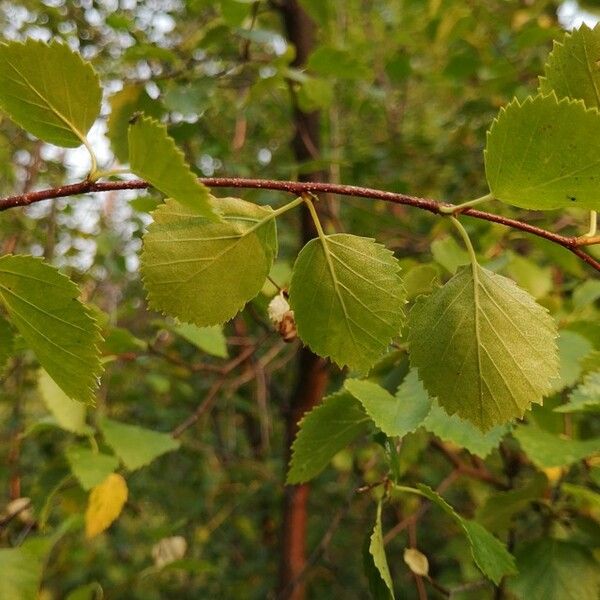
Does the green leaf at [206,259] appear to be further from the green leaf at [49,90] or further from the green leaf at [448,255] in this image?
the green leaf at [448,255]

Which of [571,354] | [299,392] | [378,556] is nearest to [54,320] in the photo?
[378,556]

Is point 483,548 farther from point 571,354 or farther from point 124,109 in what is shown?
point 124,109

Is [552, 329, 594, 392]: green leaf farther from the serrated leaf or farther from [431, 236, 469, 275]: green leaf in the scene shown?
the serrated leaf

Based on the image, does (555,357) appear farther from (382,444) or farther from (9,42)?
(9,42)

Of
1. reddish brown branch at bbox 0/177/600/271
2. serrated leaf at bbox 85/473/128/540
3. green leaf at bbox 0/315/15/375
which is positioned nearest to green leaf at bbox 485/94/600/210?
reddish brown branch at bbox 0/177/600/271

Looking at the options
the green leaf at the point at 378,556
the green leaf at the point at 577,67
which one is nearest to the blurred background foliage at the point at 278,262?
the green leaf at the point at 378,556

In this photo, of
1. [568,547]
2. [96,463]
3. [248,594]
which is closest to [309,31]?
[96,463]
